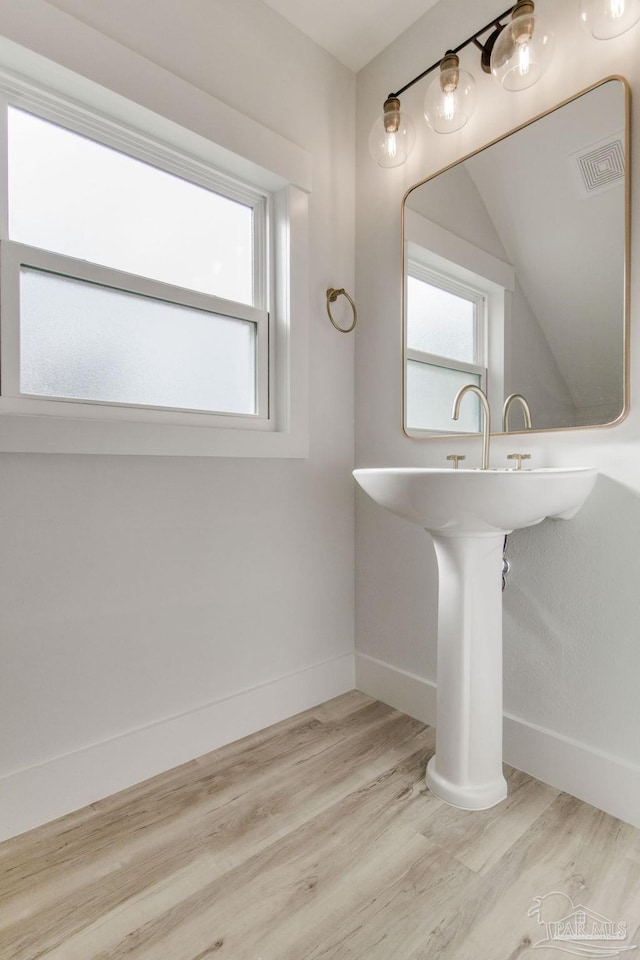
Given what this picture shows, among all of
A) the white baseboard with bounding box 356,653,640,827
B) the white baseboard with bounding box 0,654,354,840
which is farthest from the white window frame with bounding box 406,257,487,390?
the white baseboard with bounding box 0,654,354,840

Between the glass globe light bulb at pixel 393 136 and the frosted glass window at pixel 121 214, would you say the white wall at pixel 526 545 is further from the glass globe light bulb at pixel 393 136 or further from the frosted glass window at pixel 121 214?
the frosted glass window at pixel 121 214

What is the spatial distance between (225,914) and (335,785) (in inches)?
18.2

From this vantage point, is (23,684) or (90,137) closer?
(23,684)

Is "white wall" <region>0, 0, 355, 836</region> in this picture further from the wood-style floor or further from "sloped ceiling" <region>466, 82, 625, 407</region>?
"sloped ceiling" <region>466, 82, 625, 407</region>

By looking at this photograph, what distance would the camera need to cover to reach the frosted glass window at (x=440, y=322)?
1.63 meters

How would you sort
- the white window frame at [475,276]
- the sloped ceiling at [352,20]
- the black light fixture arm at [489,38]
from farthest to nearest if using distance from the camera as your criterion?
the sloped ceiling at [352,20], the white window frame at [475,276], the black light fixture arm at [489,38]

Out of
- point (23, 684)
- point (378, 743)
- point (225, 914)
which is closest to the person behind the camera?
point (225, 914)

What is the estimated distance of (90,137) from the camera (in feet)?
4.56

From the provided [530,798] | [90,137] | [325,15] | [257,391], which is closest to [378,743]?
[530,798]

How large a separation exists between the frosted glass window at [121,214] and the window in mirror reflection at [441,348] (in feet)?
1.91

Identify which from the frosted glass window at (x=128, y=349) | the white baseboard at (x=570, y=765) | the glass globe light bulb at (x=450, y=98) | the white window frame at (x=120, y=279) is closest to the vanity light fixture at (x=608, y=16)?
the glass globe light bulb at (x=450, y=98)

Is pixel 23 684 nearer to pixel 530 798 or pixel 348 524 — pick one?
pixel 348 524

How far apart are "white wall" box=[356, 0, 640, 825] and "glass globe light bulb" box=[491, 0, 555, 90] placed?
0.10 m

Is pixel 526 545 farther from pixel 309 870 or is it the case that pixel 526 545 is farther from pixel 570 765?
pixel 309 870
